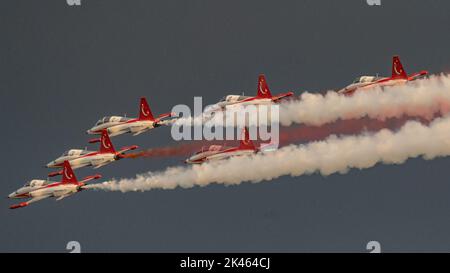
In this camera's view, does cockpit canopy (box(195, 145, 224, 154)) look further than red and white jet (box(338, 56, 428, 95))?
Yes

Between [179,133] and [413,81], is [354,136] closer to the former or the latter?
[413,81]

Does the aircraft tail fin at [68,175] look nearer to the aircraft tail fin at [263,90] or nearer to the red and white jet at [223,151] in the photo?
the red and white jet at [223,151]

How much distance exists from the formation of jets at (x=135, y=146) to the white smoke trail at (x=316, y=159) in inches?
55.2

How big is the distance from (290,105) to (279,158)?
402 centimetres

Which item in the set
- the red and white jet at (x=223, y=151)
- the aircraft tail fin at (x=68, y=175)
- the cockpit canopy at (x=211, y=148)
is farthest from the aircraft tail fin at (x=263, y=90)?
the aircraft tail fin at (x=68, y=175)

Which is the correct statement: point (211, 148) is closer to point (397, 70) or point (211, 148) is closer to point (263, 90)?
point (263, 90)

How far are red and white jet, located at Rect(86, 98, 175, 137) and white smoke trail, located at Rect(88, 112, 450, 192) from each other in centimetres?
363

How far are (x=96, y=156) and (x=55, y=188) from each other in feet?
12.8

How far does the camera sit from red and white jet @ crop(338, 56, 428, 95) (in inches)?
4808

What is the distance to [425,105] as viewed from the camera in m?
121

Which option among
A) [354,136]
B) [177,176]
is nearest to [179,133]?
[177,176]

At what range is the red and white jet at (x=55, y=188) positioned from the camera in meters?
129

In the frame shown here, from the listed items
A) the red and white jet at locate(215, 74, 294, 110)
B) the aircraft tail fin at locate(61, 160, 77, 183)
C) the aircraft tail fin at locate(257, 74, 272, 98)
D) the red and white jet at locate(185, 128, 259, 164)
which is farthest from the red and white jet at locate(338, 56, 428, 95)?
the aircraft tail fin at locate(61, 160, 77, 183)

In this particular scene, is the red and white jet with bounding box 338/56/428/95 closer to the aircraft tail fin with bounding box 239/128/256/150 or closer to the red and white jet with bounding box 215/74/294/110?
the red and white jet with bounding box 215/74/294/110
